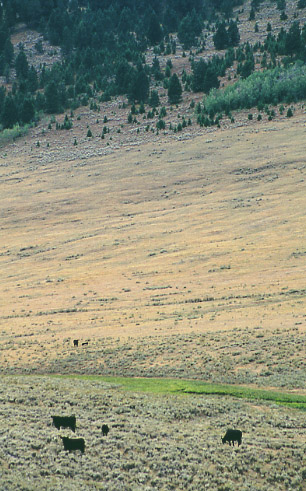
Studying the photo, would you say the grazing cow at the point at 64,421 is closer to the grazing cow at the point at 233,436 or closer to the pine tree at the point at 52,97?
the grazing cow at the point at 233,436

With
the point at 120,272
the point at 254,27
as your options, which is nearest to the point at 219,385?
the point at 120,272

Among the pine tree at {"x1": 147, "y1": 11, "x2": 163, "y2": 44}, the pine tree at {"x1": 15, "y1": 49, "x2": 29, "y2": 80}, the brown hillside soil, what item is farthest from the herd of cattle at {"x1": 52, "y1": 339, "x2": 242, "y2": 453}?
the pine tree at {"x1": 147, "y1": 11, "x2": 163, "y2": 44}

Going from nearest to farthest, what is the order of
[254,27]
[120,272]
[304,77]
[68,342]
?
[68,342] < [120,272] < [304,77] < [254,27]

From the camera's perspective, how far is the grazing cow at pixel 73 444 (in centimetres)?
1731

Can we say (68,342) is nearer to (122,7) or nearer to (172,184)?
(172,184)

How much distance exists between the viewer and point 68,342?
31.8 meters

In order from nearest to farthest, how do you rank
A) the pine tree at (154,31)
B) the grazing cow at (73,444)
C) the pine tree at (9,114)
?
the grazing cow at (73,444)
the pine tree at (9,114)
the pine tree at (154,31)

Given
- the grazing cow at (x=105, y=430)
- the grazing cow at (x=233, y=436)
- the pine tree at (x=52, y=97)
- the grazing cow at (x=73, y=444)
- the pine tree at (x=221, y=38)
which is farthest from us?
the pine tree at (x=221, y=38)

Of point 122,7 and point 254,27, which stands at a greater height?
point 122,7

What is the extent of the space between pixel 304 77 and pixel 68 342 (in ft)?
212

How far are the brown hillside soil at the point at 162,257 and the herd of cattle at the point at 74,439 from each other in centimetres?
708

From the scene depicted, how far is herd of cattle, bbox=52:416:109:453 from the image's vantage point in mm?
17328

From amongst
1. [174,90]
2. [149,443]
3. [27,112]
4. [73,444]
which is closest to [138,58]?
[174,90]

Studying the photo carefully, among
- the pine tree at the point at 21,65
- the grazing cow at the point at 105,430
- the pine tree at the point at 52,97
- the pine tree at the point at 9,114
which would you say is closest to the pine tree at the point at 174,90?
the pine tree at the point at 52,97
